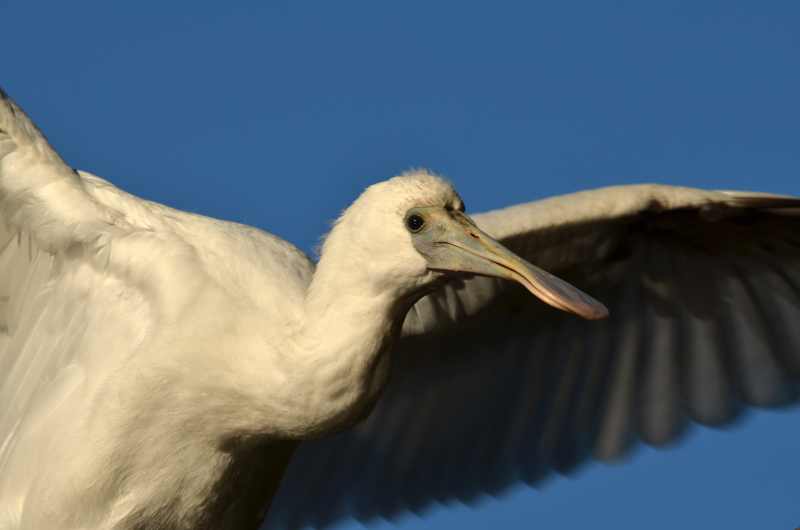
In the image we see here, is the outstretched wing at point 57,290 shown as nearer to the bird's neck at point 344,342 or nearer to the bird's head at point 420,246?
the bird's neck at point 344,342

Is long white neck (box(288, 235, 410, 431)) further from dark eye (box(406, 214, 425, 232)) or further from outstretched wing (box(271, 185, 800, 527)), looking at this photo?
outstretched wing (box(271, 185, 800, 527))

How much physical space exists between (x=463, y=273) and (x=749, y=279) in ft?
10.6

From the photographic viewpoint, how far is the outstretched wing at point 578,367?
10953 millimetres

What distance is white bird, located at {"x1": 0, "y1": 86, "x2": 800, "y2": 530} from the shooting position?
27.9ft

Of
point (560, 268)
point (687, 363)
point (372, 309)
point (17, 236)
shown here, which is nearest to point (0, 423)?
point (17, 236)

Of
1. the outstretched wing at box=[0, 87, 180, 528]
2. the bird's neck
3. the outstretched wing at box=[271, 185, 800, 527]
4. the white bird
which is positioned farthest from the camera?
the outstretched wing at box=[271, 185, 800, 527]

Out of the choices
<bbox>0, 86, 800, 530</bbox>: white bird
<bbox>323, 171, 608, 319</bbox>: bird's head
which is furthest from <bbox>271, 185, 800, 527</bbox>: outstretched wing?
<bbox>323, 171, 608, 319</bbox>: bird's head

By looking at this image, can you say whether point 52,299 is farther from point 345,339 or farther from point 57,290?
point 345,339

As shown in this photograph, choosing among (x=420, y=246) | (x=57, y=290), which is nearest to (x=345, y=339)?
(x=420, y=246)

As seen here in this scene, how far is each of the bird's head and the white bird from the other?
0.01m

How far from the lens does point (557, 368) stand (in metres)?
11.6

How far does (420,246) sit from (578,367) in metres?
3.43

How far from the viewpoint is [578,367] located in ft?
38.0

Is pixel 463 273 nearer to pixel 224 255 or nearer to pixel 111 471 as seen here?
pixel 224 255
